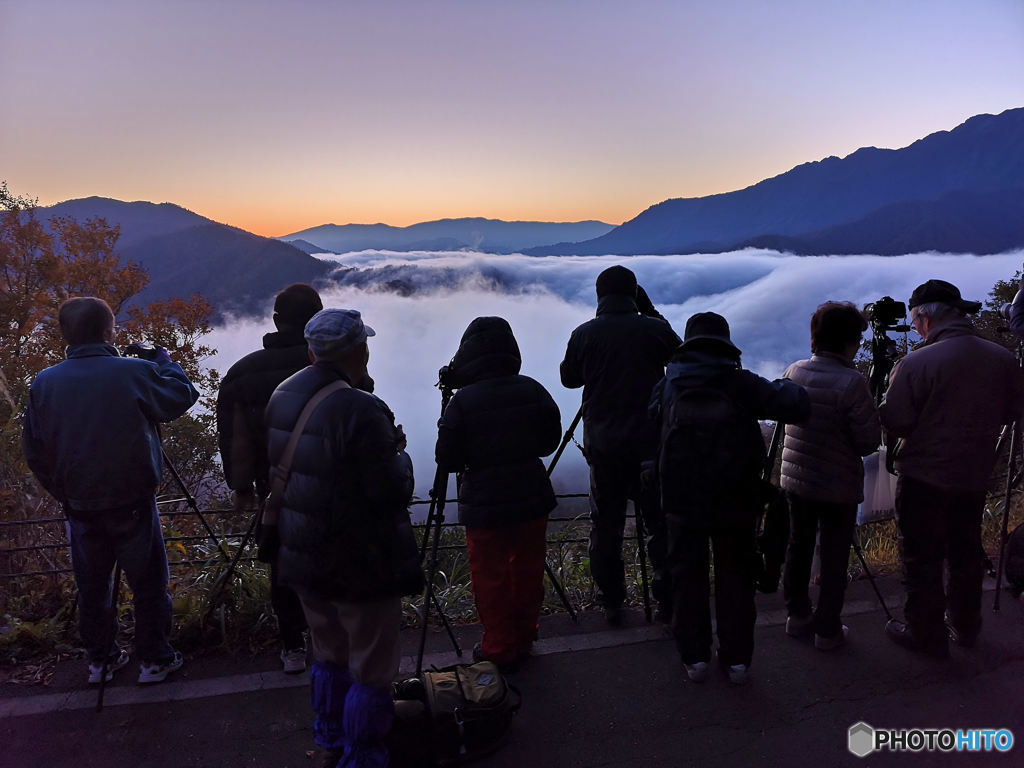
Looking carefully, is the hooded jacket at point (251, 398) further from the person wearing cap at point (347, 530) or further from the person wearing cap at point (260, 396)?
the person wearing cap at point (347, 530)

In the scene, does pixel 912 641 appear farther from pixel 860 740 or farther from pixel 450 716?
pixel 450 716

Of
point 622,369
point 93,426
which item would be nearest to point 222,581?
point 93,426

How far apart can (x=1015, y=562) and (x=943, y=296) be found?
2205 millimetres

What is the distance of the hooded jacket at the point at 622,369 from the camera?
13.3ft

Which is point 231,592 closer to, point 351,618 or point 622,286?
point 351,618

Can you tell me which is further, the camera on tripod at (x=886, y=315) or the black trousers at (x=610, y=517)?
the black trousers at (x=610, y=517)

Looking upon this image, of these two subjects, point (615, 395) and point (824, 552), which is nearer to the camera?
point (824, 552)

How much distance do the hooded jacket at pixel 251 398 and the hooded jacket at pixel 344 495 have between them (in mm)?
885

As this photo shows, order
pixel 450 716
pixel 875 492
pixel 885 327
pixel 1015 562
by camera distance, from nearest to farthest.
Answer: pixel 450 716 → pixel 885 327 → pixel 1015 562 → pixel 875 492

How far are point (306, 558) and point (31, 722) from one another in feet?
6.65

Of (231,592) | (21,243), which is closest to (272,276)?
(21,243)

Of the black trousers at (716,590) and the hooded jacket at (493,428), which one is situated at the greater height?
the hooded jacket at (493,428)

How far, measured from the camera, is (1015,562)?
459 cm

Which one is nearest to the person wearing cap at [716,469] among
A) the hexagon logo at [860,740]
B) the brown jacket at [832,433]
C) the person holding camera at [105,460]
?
the brown jacket at [832,433]
